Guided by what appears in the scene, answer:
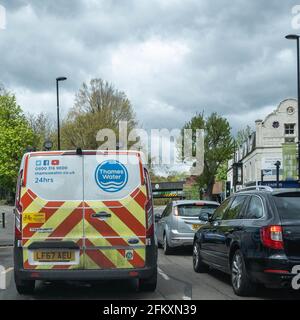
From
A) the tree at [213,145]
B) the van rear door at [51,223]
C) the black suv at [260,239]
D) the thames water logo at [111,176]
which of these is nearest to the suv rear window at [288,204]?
the black suv at [260,239]

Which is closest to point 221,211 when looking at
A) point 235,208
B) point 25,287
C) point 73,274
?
point 235,208

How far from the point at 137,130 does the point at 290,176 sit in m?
14.6

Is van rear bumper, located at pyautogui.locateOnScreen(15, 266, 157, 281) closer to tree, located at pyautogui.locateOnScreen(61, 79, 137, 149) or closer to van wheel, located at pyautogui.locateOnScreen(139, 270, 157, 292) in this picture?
van wheel, located at pyautogui.locateOnScreen(139, 270, 157, 292)

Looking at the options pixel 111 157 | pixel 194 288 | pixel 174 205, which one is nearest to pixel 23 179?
pixel 111 157

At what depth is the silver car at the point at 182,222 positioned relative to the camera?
1498 centimetres

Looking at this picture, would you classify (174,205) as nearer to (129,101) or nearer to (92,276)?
(92,276)

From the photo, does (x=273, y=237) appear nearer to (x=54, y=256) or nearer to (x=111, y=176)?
(x=111, y=176)

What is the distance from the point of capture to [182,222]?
15.1m

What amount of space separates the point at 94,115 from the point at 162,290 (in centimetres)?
4034

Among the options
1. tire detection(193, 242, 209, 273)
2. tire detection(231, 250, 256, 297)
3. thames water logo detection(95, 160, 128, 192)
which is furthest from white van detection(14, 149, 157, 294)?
tire detection(193, 242, 209, 273)

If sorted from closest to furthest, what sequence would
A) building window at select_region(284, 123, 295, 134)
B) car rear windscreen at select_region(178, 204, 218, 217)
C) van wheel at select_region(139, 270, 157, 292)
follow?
van wheel at select_region(139, 270, 157, 292), car rear windscreen at select_region(178, 204, 218, 217), building window at select_region(284, 123, 295, 134)

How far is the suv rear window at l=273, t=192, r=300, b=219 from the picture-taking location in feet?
26.1

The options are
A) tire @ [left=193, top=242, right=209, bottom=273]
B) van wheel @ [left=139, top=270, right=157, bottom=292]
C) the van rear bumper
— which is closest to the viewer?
the van rear bumper

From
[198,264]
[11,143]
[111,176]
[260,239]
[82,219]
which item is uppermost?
[11,143]
